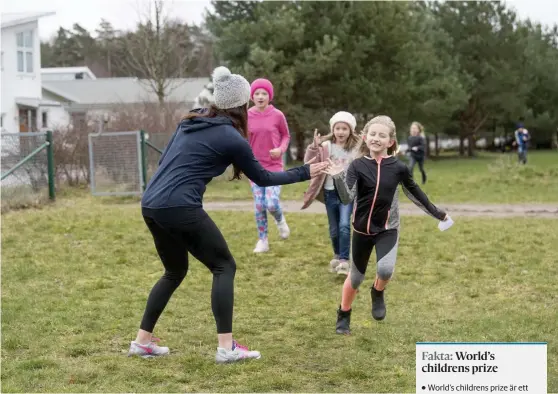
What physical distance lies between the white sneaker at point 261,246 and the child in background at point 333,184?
1.25 m

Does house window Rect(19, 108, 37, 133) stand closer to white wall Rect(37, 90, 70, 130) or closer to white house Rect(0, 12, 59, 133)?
white house Rect(0, 12, 59, 133)

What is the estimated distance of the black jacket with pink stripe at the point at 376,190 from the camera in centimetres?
582

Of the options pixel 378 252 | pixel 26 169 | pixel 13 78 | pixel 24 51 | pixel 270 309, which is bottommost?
pixel 270 309

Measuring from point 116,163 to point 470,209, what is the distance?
7733 mm

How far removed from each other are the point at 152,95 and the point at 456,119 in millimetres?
19681

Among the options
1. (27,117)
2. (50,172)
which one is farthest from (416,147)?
(27,117)

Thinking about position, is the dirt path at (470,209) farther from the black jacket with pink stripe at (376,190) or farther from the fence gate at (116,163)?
the black jacket with pink stripe at (376,190)

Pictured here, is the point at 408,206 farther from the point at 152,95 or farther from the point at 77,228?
the point at 152,95

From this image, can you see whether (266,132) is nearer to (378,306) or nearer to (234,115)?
(378,306)

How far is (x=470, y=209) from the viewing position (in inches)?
558

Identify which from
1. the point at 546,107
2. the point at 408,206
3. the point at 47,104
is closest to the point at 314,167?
the point at 408,206

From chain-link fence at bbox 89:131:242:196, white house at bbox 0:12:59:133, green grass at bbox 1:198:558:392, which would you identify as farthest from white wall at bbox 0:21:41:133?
green grass at bbox 1:198:558:392

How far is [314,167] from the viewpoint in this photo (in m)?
5.25

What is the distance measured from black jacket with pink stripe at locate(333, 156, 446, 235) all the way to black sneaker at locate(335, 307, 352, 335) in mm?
715
